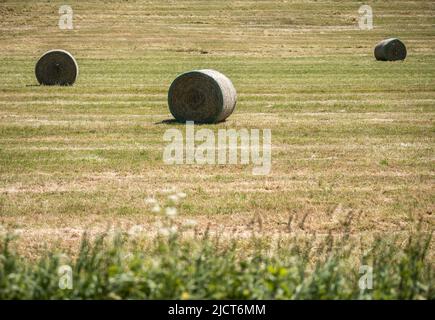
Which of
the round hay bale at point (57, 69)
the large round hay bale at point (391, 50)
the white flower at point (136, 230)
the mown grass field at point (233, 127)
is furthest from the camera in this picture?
the large round hay bale at point (391, 50)

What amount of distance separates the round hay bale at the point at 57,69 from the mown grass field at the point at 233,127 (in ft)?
1.71

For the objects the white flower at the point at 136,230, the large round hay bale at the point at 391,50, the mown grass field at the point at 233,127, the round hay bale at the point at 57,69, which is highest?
the large round hay bale at the point at 391,50

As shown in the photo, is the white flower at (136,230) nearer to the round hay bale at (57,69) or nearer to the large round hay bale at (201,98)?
the large round hay bale at (201,98)

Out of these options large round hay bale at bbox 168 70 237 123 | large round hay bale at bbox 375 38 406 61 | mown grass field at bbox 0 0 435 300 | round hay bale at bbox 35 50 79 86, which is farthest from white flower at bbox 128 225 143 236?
large round hay bale at bbox 375 38 406 61

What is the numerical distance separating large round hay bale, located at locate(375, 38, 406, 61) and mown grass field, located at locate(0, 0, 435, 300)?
61cm

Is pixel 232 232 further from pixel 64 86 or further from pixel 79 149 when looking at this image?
pixel 64 86

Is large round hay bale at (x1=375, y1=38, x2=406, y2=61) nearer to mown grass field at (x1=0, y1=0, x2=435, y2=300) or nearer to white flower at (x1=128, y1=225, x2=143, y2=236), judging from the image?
mown grass field at (x1=0, y1=0, x2=435, y2=300)

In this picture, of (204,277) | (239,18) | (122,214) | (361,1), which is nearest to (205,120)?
(122,214)

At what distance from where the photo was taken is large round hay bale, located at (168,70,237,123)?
19438 mm

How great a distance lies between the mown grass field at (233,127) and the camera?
1096cm

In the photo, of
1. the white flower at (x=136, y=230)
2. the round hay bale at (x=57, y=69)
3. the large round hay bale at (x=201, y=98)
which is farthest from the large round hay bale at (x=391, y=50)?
the white flower at (x=136, y=230)

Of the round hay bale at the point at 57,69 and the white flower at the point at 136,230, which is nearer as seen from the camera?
the white flower at the point at 136,230

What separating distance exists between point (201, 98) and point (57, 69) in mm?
10921

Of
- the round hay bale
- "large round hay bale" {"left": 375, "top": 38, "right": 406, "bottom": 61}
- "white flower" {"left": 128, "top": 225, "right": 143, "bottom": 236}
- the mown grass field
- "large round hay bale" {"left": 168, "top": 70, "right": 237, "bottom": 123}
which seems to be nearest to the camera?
"white flower" {"left": 128, "top": 225, "right": 143, "bottom": 236}
